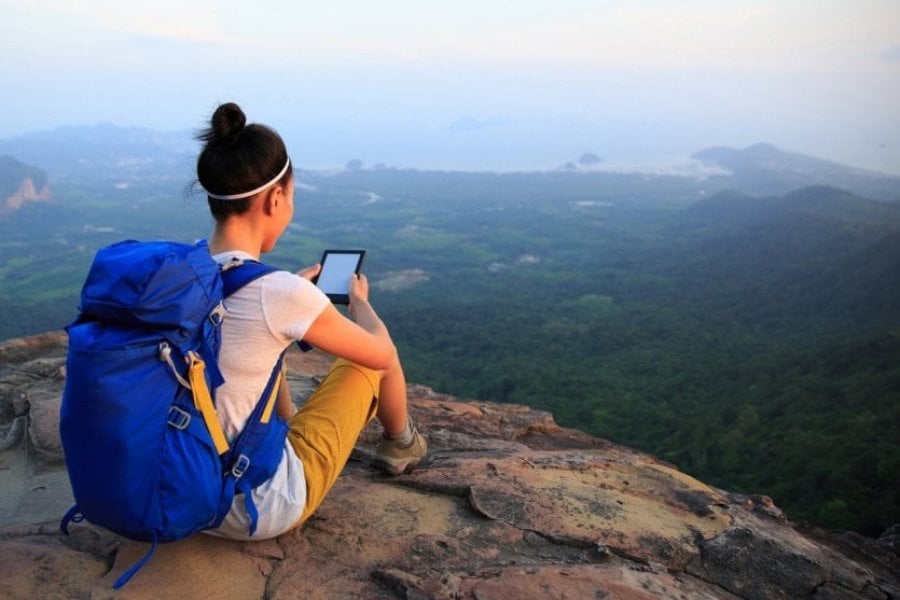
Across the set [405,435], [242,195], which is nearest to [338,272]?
[242,195]

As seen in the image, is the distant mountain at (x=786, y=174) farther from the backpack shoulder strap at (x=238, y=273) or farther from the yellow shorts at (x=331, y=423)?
the backpack shoulder strap at (x=238, y=273)

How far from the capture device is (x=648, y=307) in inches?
1361

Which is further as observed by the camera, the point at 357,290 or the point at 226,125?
the point at 357,290

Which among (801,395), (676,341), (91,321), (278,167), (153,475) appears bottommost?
(676,341)

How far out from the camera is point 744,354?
22.9 metres

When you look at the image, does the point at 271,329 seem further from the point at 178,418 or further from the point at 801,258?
the point at 801,258

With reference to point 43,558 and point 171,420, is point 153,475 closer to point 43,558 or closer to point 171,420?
point 171,420

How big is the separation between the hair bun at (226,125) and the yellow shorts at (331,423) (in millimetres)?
1172

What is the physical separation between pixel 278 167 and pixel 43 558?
1.90 metres

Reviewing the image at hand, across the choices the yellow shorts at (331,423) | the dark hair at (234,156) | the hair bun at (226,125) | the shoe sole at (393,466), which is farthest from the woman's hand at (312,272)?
the shoe sole at (393,466)

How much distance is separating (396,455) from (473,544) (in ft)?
2.51

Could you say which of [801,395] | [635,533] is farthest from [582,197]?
[635,533]

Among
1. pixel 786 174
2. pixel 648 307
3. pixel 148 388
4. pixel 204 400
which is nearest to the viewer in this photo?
pixel 148 388

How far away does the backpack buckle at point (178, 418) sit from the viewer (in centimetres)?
221
